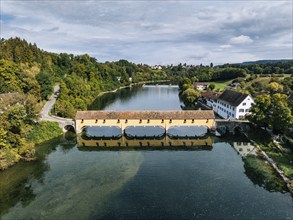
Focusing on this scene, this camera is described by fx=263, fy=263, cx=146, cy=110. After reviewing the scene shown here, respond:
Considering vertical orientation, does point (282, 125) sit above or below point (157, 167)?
above

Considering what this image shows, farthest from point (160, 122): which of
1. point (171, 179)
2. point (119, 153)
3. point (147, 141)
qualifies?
point (171, 179)

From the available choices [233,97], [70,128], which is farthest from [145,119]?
[233,97]

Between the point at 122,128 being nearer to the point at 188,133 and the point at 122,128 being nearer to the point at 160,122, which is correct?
the point at 160,122

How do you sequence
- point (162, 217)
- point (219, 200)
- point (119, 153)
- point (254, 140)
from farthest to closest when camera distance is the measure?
point (254, 140), point (119, 153), point (219, 200), point (162, 217)

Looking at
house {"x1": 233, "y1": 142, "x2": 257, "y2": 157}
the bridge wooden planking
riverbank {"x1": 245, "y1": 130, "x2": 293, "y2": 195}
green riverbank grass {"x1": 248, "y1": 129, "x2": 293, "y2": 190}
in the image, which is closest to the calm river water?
house {"x1": 233, "y1": 142, "x2": 257, "y2": 157}

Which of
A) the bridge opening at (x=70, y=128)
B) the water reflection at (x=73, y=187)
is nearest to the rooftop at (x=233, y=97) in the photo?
the water reflection at (x=73, y=187)

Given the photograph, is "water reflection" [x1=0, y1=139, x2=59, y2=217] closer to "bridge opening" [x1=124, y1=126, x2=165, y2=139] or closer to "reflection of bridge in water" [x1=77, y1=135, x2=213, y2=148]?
"reflection of bridge in water" [x1=77, y1=135, x2=213, y2=148]
